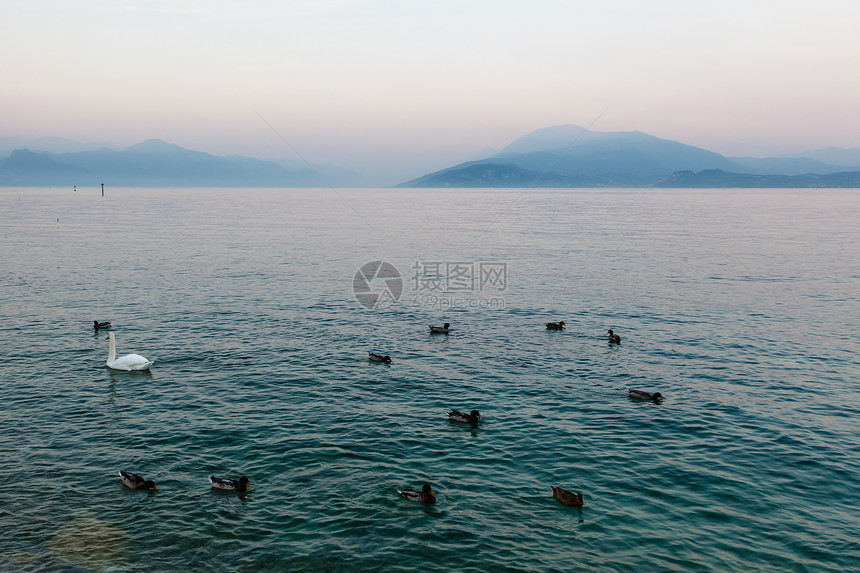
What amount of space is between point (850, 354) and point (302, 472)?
117ft

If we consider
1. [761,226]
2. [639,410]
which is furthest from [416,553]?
[761,226]

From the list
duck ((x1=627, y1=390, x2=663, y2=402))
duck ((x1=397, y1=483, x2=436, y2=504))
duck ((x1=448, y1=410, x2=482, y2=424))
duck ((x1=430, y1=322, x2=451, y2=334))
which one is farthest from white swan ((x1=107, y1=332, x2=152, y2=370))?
duck ((x1=627, y1=390, x2=663, y2=402))

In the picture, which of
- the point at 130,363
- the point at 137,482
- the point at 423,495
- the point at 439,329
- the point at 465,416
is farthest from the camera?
the point at 439,329

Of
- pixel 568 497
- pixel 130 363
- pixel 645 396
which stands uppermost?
pixel 130 363

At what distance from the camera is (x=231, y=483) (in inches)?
811

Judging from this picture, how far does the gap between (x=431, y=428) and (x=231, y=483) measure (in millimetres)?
9327

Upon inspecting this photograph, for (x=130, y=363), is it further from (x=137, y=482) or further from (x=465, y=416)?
(x=465, y=416)

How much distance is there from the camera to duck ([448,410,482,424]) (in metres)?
26.5

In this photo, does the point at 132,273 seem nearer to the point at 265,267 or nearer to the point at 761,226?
the point at 265,267

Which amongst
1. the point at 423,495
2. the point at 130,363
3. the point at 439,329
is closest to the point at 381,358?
the point at 439,329

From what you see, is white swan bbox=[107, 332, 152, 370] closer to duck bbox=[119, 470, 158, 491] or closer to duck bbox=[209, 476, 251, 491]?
duck bbox=[119, 470, 158, 491]

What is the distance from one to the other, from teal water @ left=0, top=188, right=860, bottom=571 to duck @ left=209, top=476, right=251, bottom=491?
32cm

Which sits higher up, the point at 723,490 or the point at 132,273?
the point at 132,273

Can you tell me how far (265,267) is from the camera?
69.4m
